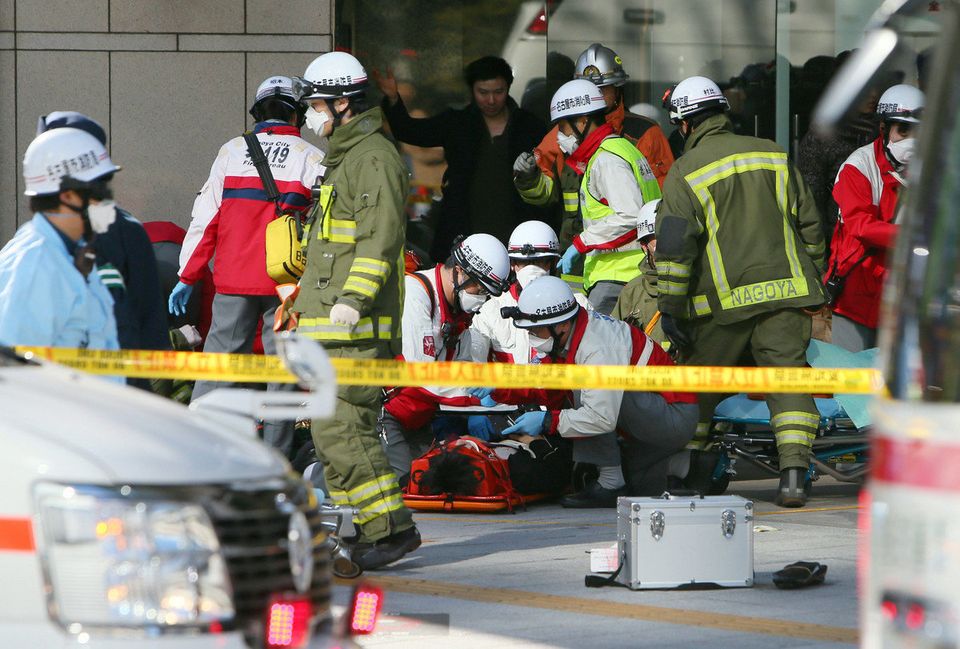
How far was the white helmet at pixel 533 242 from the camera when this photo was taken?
427 inches

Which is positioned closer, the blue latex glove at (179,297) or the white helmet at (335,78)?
the white helmet at (335,78)

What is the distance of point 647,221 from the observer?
9930 mm

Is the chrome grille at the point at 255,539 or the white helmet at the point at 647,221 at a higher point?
the white helmet at the point at 647,221

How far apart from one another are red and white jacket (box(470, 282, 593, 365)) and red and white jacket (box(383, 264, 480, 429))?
265mm

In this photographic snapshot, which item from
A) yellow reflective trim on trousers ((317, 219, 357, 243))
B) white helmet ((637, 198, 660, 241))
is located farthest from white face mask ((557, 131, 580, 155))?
yellow reflective trim on trousers ((317, 219, 357, 243))

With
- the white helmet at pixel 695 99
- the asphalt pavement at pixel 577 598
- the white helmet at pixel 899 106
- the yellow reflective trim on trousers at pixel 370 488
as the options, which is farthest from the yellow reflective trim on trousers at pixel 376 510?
the white helmet at pixel 899 106

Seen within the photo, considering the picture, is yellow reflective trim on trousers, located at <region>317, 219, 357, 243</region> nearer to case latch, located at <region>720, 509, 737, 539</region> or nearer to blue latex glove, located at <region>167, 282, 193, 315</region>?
case latch, located at <region>720, 509, 737, 539</region>

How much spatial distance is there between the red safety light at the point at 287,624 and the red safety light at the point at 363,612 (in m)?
0.21

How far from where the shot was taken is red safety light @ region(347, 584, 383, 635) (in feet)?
12.7

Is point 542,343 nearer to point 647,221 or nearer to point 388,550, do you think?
point 647,221

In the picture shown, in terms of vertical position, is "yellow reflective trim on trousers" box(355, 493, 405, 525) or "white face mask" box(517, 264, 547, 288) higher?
"white face mask" box(517, 264, 547, 288)

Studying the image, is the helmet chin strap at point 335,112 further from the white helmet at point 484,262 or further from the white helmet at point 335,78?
the white helmet at point 484,262

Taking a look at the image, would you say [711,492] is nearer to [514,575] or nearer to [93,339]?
[514,575]

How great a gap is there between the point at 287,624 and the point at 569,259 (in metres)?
7.77
